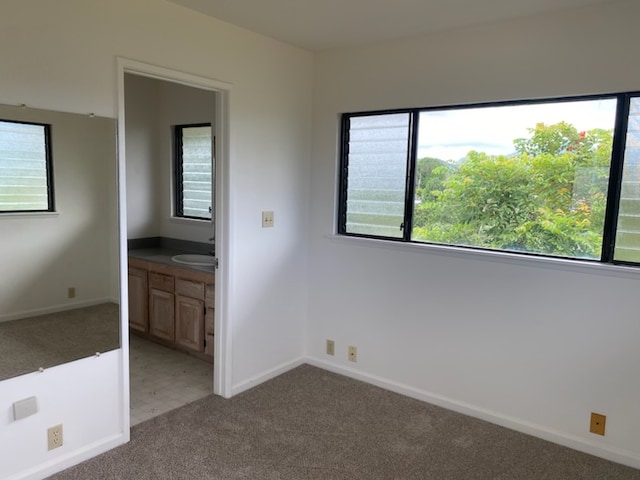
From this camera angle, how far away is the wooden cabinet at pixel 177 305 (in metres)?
3.70

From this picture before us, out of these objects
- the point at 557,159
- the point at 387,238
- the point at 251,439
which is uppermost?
the point at 557,159

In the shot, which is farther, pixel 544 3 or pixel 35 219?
pixel 544 3

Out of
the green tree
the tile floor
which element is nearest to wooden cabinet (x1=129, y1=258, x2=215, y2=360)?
the tile floor

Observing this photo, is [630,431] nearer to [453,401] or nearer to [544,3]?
[453,401]

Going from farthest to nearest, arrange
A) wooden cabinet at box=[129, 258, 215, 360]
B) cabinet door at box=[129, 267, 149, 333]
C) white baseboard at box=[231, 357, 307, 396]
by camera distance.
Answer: cabinet door at box=[129, 267, 149, 333] < wooden cabinet at box=[129, 258, 215, 360] < white baseboard at box=[231, 357, 307, 396]

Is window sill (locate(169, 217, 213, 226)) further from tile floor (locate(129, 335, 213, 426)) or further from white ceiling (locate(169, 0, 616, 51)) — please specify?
white ceiling (locate(169, 0, 616, 51))

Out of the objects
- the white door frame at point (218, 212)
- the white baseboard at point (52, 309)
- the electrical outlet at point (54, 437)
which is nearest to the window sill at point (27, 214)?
the white door frame at point (218, 212)

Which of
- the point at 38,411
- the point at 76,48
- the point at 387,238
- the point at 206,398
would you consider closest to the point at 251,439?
the point at 206,398

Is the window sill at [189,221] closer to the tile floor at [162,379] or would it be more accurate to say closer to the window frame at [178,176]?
the window frame at [178,176]

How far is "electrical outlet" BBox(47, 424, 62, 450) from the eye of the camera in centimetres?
232

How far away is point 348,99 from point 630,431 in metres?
2.69

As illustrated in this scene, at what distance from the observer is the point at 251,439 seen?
2725 millimetres

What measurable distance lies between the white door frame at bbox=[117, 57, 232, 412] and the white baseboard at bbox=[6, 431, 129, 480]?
0.11m

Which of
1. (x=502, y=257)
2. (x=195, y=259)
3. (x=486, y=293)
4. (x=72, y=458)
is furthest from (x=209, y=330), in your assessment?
(x=502, y=257)
